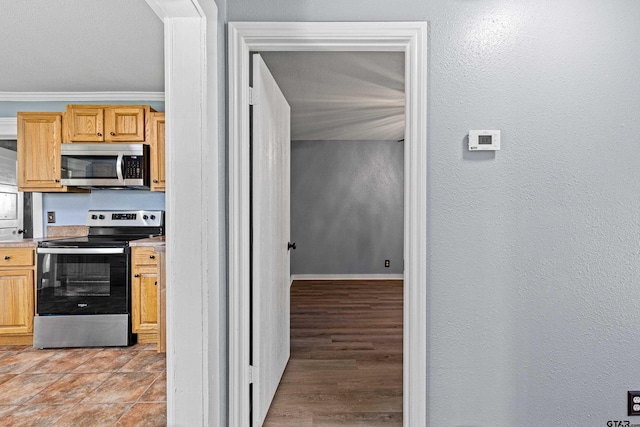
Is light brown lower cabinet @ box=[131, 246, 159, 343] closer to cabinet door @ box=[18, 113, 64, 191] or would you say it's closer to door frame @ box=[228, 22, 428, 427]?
cabinet door @ box=[18, 113, 64, 191]

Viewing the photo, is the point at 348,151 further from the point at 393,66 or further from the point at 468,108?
the point at 468,108

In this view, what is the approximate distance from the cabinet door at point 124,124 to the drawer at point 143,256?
3.38ft

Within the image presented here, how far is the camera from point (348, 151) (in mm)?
5992

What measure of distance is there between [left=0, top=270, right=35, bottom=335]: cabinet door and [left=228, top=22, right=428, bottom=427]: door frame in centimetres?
253

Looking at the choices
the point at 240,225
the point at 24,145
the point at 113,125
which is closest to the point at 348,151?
the point at 113,125

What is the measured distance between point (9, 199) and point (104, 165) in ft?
4.14

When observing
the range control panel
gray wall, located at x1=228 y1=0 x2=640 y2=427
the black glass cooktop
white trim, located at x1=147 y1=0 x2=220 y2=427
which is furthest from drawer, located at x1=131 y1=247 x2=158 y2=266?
gray wall, located at x1=228 y1=0 x2=640 y2=427

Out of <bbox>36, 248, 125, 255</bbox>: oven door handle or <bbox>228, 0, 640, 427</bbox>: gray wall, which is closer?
<bbox>228, 0, 640, 427</bbox>: gray wall

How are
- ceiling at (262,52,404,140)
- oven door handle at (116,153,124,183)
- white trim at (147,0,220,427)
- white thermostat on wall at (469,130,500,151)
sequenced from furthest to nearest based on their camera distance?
oven door handle at (116,153,124,183), ceiling at (262,52,404,140), white thermostat on wall at (469,130,500,151), white trim at (147,0,220,427)

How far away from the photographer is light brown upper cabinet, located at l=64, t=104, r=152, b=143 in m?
3.37

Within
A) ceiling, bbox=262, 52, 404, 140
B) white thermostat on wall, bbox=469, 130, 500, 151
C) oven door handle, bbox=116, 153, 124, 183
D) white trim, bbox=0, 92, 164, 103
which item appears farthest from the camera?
white trim, bbox=0, 92, 164, 103

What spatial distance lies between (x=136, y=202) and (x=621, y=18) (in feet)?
12.6

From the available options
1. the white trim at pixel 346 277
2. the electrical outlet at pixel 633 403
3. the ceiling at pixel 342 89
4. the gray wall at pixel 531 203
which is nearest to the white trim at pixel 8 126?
the ceiling at pixel 342 89

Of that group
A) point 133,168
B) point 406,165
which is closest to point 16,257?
point 133,168
